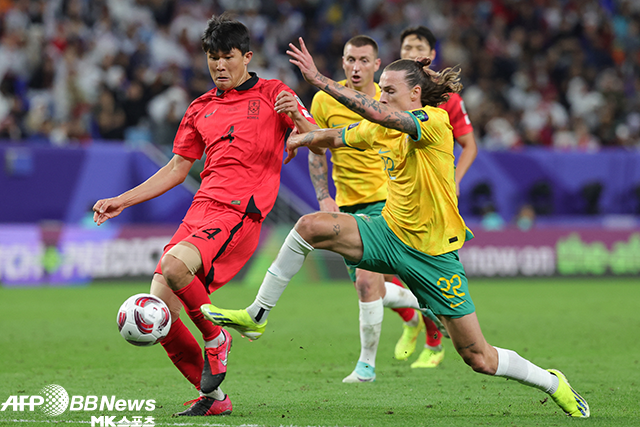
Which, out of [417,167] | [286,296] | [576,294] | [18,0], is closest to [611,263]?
[576,294]

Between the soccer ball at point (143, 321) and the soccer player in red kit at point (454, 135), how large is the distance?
3129 millimetres

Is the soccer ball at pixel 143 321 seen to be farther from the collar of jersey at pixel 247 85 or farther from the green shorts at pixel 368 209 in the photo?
the green shorts at pixel 368 209

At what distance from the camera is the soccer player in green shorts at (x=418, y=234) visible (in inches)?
Answer: 201

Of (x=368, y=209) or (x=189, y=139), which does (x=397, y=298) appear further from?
(x=189, y=139)

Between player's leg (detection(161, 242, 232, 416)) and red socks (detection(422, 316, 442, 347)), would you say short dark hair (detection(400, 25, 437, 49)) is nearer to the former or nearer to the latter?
red socks (detection(422, 316, 442, 347))

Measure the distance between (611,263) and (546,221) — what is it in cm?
144

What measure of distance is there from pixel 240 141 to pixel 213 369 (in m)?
1.52

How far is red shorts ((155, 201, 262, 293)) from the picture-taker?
5.21 m

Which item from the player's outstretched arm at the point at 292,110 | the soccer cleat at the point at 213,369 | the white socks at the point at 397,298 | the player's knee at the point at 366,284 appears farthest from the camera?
the white socks at the point at 397,298

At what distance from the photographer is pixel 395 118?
4.84m

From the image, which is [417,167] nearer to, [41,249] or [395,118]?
[395,118]

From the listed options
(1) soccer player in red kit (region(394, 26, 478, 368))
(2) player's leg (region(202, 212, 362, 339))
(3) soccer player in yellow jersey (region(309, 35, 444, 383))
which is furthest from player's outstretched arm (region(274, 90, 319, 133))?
(1) soccer player in red kit (region(394, 26, 478, 368))

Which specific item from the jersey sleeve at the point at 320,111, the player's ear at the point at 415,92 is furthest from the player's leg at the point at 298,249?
the jersey sleeve at the point at 320,111

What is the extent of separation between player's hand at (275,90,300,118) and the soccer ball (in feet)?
4.78
